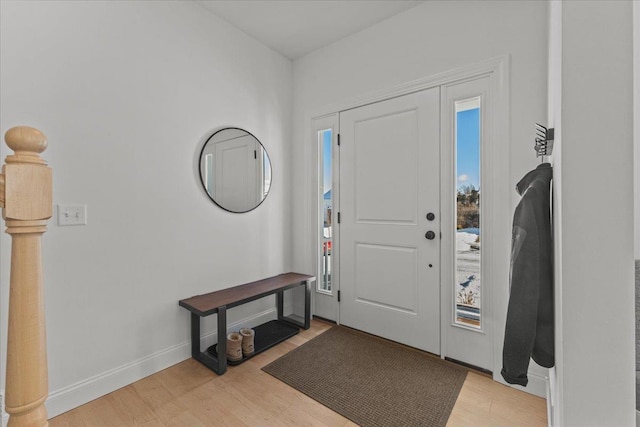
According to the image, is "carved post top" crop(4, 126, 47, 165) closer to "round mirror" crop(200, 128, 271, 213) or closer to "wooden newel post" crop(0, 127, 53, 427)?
"wooden newel post" crop(0, 127, 53, 427)

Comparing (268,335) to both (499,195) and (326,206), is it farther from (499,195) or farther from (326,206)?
(499,195)

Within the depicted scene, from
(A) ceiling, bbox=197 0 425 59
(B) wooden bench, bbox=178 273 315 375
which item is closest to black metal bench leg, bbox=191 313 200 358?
(B) wooden bench, bbox=178 273 315 375

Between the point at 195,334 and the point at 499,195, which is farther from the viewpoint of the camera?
the point at 195,334

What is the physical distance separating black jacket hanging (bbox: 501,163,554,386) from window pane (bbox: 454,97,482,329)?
870mm

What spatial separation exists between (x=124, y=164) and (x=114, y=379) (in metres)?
1.34

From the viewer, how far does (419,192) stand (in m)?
2.28

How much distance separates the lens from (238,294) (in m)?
2.28

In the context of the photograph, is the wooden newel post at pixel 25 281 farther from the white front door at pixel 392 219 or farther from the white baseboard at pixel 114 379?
the white front door at pixel 392 219

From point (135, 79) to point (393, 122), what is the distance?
1887mm

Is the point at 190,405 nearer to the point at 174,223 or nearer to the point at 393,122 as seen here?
the point at 174,223

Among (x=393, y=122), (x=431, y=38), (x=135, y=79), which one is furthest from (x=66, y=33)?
(x=431, y=38)

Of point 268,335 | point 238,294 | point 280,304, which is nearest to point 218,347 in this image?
point 238,294

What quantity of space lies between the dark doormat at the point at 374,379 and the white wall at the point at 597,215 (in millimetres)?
1084

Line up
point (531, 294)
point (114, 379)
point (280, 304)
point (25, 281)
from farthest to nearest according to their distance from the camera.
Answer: point (280, 304) < point (114, 379) < point (531, 294) < point (25, 281)
